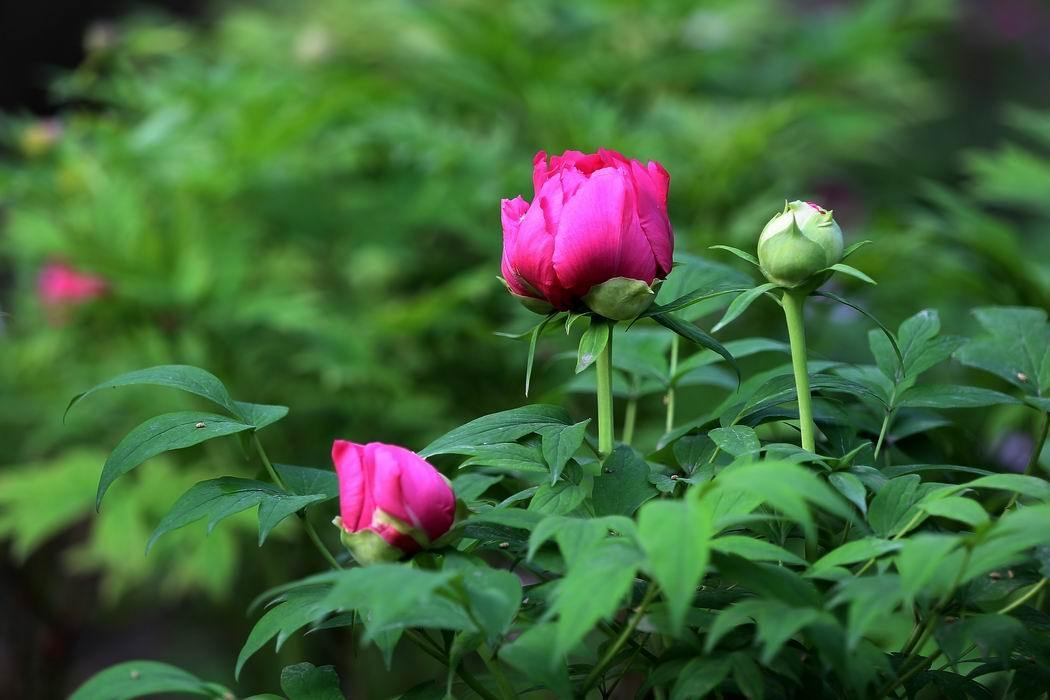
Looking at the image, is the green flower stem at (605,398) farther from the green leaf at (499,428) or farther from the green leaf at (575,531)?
the green leaf at (575,531)

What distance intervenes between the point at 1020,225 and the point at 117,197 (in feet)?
12.5

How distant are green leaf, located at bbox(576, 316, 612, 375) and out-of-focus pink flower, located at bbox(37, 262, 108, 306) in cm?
122

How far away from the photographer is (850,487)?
A: 53 cm

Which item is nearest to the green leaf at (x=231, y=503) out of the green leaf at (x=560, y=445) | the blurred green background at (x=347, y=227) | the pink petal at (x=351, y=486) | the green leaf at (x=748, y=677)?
the pink petal at (x=351, y=486)

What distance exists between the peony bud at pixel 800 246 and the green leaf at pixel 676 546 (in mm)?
176

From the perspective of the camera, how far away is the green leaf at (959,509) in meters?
0.46

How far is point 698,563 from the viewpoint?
0.41 meters

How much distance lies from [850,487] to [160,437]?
1.16 feet

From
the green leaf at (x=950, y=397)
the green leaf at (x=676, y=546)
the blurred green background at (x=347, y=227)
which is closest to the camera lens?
the green leaf at (x=676, y=546)

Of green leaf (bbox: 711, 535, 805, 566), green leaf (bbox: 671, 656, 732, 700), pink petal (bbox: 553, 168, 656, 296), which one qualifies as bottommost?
green leaf (bbox: 671, 656, 732, 700)

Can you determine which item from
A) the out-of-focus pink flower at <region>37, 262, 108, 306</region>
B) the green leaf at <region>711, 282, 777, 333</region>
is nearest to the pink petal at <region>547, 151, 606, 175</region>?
the green leaf at <region>711, 282, 777, 333</region>

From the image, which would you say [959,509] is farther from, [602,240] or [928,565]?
[602,240]

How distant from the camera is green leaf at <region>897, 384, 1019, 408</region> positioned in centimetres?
62

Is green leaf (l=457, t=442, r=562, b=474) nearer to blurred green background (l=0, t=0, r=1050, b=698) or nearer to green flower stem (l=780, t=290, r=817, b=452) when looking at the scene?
green flower stem (l=780, t=290, r=817, b=452)
